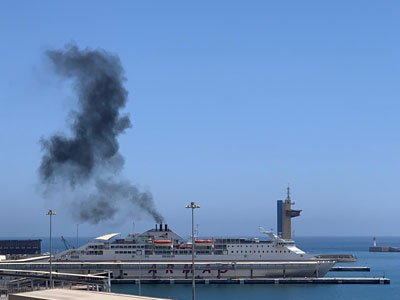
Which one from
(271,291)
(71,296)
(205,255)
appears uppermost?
(71,296)

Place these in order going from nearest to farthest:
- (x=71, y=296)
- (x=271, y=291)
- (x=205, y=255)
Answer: (x=71, y=296) < (x=271, y=291) < (x=205, y=255)

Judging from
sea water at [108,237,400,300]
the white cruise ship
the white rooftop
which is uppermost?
the white rooftop

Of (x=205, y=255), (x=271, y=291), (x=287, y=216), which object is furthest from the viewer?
(x=287, y=216)

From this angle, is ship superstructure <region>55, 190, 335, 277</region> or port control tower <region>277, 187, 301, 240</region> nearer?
ship superstructure <region>55, 190, 335, 277</region>

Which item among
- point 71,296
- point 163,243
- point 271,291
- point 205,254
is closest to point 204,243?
point 205,254

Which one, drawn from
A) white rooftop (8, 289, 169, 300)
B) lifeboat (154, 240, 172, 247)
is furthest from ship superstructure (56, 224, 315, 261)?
white rooftop (8, 289, 169, 300)

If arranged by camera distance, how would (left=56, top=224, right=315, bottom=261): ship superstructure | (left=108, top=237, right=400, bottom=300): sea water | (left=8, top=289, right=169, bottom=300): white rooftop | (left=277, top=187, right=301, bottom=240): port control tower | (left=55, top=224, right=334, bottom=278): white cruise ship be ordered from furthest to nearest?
1. (left=277, top=187, right=301, bottom=240): port control tower
2. (left=56, top=224, right=315, bottom=261): ship superstructure
3. (left=55, top=224, right=334, bottom=278): white cruise ship
4. (left=108, top=237, right=400, bottom=300): sea water
5. (left=8, top=289, right=169, bottom=300): white rooftop

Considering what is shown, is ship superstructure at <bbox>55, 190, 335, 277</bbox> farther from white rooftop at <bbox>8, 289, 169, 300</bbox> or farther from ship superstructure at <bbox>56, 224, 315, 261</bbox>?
white rooftop at <bbox>8, 289, 169, 300</bbox>

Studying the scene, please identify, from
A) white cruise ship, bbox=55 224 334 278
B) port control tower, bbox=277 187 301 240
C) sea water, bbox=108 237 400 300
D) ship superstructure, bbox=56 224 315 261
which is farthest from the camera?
port control tower, bbox=277 187 301 240

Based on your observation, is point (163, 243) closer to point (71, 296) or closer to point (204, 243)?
point (204, 243)

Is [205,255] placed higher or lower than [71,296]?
lower

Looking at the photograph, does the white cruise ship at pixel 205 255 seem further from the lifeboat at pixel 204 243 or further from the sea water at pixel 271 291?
the sea water at pixel 271 291

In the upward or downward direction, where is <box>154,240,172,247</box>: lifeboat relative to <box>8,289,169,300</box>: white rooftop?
downward

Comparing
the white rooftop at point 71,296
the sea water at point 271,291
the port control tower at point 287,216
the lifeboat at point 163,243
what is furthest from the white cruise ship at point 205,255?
the white rooftop at point 71,296
